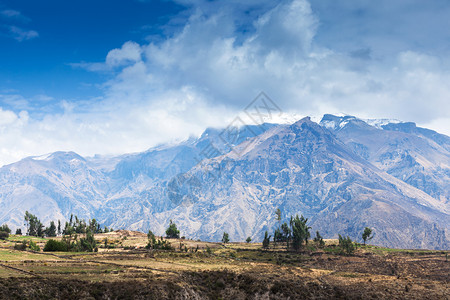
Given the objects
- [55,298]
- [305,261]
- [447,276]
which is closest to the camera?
[55,298]

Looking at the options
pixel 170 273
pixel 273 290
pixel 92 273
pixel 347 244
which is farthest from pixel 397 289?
pixel 347 244

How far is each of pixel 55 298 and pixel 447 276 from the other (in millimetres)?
90457

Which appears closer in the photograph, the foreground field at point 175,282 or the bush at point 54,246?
the foreground field at point 175,282

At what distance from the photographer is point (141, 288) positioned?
5641cm

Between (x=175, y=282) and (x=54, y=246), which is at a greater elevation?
(x=54, y=246)

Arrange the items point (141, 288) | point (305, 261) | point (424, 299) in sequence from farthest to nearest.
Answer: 1. point (305, 261)
2. point (424, 299)
3. point (141, 288)

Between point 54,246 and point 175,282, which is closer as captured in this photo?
point 175,282

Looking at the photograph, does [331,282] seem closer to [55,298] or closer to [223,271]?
[223,271]

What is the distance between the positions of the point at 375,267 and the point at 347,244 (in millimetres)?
29627

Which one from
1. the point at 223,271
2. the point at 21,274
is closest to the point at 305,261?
the point at 223,271

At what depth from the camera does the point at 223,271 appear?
75062mm

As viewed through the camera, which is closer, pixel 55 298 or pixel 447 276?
pixel 55 298

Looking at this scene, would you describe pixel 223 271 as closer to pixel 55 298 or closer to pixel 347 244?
pixel 55 298

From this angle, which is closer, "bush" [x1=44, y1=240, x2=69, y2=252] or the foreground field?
the foreground field
